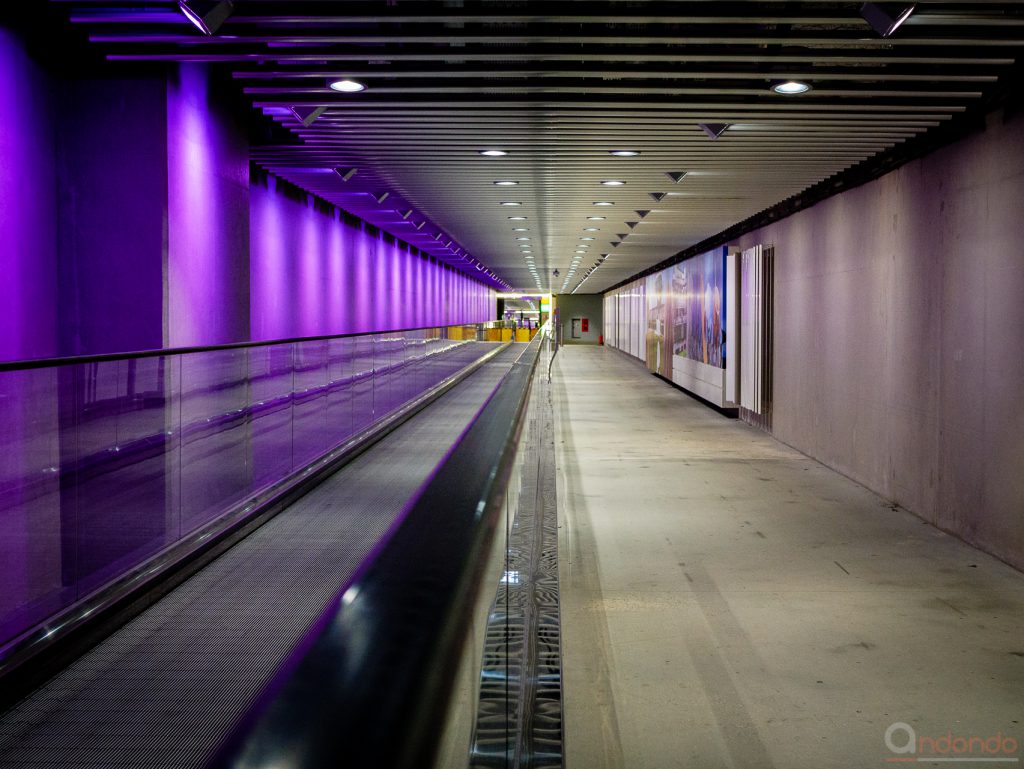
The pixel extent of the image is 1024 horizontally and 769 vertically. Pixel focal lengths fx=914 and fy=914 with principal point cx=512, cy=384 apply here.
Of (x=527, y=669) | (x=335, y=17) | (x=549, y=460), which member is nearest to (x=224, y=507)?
(x=549, y=460)

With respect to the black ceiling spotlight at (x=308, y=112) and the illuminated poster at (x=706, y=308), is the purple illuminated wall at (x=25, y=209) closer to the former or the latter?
the black ceiling spotlight at (x=308, y=112)

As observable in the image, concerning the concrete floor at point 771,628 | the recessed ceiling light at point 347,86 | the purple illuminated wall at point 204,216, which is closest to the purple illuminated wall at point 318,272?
the purple illuminated wall at point 204,216

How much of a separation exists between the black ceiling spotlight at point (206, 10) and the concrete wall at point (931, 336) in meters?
4.70

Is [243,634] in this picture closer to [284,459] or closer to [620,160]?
[284,459]

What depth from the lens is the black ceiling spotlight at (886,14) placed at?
14.2 ft

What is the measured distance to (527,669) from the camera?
97.1 inches

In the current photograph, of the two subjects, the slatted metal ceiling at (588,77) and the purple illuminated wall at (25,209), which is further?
the purple illuminated wall at (25,209)

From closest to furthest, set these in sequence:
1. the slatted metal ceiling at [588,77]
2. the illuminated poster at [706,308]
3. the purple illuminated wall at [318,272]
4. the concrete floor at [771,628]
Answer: the concrete floor at [771,628], the slatted metal ceiling at [588,77], the purple illuminated wall at [318,272], the illuminated poster at [706,308]

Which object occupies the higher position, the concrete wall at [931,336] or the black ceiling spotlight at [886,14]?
the black ceiling spotlight at [886,14]

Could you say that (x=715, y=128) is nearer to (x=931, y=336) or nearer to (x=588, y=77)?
(x=588, y=77)

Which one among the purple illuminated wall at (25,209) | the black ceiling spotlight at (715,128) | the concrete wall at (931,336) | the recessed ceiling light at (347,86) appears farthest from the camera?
the black ceiling spotlight at (715,128)

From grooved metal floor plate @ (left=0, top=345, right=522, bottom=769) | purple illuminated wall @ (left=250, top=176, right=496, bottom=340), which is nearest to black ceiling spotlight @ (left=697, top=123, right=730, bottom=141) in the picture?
grooved metal floor plate @ (left=0, top=345, right=522, bottom=769)

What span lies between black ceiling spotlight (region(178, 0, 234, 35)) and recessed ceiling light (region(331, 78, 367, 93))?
121 centimetres

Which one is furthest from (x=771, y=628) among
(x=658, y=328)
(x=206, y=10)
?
(x=658, y=328)
